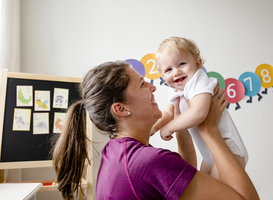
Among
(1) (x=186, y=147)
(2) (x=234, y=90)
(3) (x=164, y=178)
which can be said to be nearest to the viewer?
(3) (x=164, y=178)

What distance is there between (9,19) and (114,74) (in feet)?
4.62

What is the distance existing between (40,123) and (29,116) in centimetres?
10

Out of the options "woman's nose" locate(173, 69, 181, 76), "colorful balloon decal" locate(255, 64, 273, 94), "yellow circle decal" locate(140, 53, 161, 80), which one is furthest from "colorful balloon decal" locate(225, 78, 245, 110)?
"woman's nose" locate(173, 69, 181, 76)

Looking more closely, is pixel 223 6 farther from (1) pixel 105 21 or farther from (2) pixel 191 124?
(2) pixel 191 124

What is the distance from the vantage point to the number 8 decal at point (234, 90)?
2.48 metres

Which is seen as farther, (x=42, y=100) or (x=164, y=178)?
(x=42, y=100)

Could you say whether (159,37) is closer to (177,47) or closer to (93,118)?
(177,47)

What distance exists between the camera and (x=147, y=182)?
67cm

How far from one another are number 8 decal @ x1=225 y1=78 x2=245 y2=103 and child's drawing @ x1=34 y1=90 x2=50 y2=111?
76.6 inches

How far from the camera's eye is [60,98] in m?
1.80

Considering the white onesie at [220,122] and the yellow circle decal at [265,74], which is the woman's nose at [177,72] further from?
the yellow circle decal at [265,74]

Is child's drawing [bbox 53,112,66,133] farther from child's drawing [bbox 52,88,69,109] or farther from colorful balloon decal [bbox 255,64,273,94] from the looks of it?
colorful balloon decal [bbox 255,64,273,94]

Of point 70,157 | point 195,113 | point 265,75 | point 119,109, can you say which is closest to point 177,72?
point 195,113

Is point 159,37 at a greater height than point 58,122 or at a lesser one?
greater
